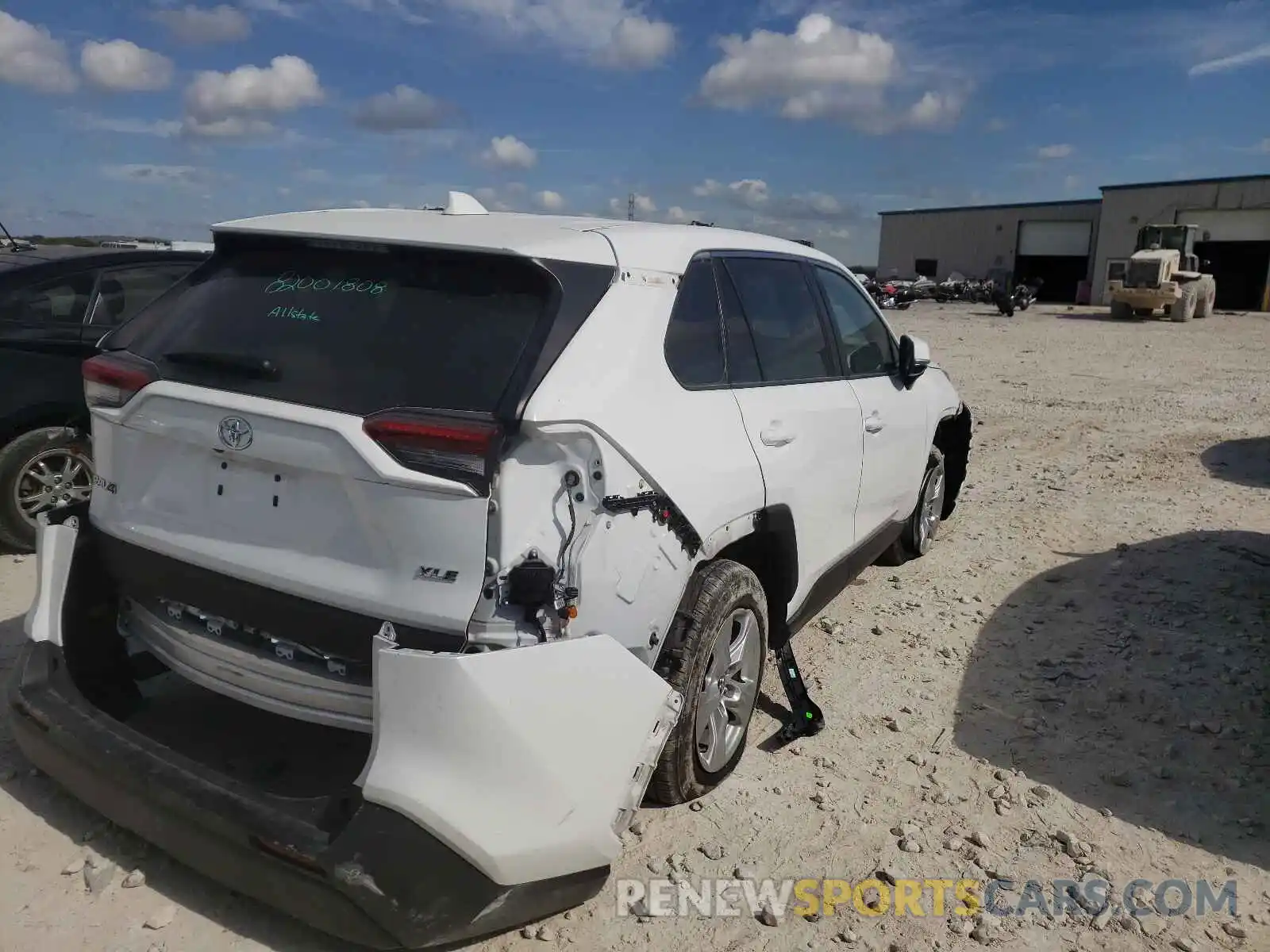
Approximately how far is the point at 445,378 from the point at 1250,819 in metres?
2.94

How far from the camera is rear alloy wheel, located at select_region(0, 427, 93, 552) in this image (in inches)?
200

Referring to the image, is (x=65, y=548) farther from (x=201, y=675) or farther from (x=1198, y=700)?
(x=1198, y=700)

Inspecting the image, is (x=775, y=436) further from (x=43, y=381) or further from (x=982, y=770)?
(x=43, y=381)

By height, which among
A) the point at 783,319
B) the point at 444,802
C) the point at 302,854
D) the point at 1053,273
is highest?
the point at 1053,273

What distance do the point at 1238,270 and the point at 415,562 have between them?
139ft

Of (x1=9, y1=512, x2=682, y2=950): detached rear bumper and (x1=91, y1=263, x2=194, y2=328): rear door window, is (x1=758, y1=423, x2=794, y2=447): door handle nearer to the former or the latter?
(x1=9, y1=512, x2=682, y2=950): detached rear bumper

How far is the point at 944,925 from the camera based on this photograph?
8.59ft

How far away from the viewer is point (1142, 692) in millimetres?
3924

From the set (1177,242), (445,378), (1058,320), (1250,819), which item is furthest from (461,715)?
(1177,242)

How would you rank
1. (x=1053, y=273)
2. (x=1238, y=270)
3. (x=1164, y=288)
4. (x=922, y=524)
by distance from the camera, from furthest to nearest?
(x=1053, y=273), (x=1238, y=270), (x=1164, y=288), (x=922, y=524)

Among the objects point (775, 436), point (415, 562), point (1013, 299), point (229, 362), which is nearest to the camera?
point (415, 562)

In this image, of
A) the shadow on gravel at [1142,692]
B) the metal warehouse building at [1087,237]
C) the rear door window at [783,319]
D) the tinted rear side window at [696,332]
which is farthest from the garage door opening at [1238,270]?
the tinted rear side window at [696,332]

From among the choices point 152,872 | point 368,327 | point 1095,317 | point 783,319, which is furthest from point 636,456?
point 1095,317

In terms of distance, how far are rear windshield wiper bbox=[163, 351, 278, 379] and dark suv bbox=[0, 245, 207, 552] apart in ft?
9.74
